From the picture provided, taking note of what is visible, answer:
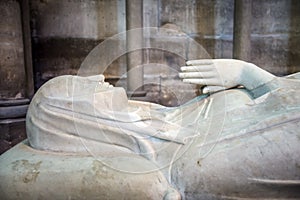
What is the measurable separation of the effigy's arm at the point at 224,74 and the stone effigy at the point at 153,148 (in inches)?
0.6

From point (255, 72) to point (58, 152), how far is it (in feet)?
4.03

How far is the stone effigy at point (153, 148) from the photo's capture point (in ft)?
4.83

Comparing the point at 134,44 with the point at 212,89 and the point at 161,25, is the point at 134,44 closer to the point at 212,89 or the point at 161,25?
the point at 161,25

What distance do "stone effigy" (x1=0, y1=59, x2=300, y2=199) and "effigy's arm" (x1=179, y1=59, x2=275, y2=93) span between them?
0.6 inches

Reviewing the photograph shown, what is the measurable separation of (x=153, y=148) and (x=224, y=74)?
0.69 m

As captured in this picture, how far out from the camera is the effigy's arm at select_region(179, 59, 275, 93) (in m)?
1.94

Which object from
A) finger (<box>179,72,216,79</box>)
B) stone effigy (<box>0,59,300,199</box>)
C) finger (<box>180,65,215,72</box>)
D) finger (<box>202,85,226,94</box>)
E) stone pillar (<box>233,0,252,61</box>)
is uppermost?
stone pillar (<box>233,0,252,61</box>)

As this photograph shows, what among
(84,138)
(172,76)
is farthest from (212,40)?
(84,138)

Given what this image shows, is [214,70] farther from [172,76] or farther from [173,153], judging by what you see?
[172,76]

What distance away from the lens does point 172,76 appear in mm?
5125

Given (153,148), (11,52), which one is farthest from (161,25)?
(153,148)

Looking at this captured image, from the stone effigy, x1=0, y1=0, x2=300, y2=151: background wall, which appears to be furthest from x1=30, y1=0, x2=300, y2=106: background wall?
the stone effigy

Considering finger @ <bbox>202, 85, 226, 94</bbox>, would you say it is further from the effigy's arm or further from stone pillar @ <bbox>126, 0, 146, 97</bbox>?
stone pillar @ <bbox>126, 0, 146, 97</bbox>

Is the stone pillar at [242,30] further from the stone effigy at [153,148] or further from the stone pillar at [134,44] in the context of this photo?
the stone effigy at [153,148]
